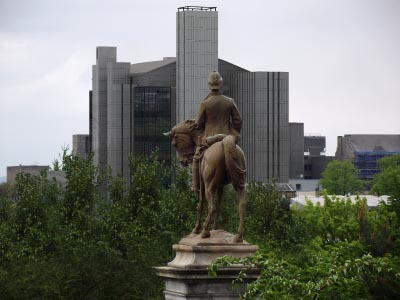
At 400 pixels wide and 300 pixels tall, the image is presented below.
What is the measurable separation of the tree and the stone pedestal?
154 m

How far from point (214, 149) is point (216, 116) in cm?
83

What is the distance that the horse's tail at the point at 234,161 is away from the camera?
30547mm

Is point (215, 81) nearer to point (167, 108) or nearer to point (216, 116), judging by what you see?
point (216, 116)

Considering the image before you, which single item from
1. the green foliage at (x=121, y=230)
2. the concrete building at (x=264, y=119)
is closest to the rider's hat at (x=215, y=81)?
the green foliage at (x=121, y=230)

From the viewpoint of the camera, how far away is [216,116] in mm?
31312

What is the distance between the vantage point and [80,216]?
66938 millimetres

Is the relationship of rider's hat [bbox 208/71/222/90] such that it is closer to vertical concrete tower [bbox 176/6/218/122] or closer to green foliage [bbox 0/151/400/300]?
green foliage [bbox 0/151/400/300]

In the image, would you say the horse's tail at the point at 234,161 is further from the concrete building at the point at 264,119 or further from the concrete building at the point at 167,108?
the concrete building at the point at 264,119

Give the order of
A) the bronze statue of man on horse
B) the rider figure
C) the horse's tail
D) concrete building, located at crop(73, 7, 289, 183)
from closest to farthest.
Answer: the horse's tail → the bronze statue of man on horse → the rider figure → concrete building, located at crop(73, 7, 289, 183)

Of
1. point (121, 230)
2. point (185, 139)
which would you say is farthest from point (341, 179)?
point (185, 139)

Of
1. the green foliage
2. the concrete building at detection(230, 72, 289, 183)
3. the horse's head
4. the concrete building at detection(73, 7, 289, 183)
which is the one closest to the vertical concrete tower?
the concrete building at detection(73, 7, 289, 183)

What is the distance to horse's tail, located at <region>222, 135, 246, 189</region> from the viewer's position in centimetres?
3055

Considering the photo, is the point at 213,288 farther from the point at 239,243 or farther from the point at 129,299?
the point at 129,299

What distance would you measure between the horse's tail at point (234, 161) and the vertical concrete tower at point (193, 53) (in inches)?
3776
